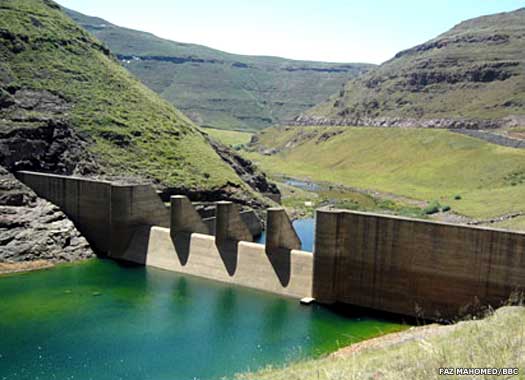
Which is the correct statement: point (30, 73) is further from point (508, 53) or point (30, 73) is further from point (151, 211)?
point (508, 53)

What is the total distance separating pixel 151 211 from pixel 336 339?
18.3m

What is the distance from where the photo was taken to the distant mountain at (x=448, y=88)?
105 metres

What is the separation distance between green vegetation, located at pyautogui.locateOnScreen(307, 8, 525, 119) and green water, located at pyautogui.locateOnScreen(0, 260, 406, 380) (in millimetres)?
82622

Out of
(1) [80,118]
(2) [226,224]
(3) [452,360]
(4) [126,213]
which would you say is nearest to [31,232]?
(4) [126,213]

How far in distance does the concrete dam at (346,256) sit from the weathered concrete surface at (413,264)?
44 millimetres

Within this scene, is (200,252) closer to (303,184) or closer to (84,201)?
(84,201)

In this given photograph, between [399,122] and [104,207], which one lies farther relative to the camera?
[399,122]

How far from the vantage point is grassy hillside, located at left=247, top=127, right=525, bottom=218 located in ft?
212

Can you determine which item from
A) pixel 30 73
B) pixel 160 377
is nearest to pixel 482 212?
pixel 160 377

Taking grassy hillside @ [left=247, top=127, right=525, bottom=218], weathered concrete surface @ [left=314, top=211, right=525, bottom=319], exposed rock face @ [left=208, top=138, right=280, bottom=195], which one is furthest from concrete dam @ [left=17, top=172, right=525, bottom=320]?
grassy hillside @ [left=247, top=127, right=525, bottom=218]

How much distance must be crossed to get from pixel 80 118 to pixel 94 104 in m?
3.94

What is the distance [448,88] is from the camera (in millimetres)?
119125

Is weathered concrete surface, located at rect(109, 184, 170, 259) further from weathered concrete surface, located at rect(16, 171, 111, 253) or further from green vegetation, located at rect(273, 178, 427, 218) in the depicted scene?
green vegetation, located at rect(273, 178, 427, 218)

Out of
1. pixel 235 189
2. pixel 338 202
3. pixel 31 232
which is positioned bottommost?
pixel 338 202
